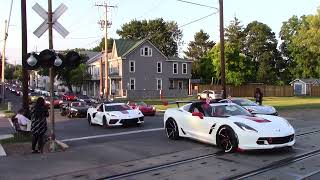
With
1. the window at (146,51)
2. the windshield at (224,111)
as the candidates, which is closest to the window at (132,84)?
the window at (146,51)

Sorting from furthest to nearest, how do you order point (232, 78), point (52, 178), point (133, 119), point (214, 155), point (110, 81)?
point (232, 78) < point (110, 81) < point (133, 119) < point (214, 155) < point (52, 178)

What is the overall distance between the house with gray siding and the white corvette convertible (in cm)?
5126

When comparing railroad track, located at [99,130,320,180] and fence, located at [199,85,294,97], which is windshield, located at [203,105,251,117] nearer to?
railroad track, located at [99,130,320,180]

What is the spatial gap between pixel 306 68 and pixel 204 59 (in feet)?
86.3

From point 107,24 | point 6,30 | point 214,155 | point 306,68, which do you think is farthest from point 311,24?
point 214,155

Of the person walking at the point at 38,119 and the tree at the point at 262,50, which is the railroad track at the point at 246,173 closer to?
the person walking at the point at 38,119

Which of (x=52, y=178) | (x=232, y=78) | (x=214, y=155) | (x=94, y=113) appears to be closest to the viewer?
(x=52, y=178)

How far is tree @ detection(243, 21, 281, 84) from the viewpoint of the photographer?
3930 inches

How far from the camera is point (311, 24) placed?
8538 centimetres

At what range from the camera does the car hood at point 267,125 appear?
469 inches

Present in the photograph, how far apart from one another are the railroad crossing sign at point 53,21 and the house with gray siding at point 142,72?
171ft

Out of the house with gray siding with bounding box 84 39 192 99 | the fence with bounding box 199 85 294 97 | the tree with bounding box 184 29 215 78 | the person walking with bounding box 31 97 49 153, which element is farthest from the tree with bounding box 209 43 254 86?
the person walking with bounding box 31 97 49 153

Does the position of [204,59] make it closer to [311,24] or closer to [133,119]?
[311,24]

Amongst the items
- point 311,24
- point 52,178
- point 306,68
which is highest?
point 311,24
